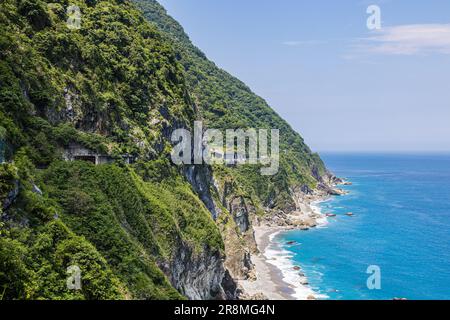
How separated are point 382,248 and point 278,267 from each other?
25488mm

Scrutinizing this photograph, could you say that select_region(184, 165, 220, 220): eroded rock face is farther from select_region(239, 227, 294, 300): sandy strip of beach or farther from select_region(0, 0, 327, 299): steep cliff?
select_region(239, 227, 294, 300): sandy strip of beach

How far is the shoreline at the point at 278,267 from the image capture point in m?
63.7

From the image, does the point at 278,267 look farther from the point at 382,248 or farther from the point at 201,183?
the point at 382,248

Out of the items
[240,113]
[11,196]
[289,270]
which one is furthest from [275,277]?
[240,113]

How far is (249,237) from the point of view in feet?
286

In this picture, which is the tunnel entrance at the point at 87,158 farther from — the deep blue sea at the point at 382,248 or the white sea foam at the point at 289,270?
the deep blue sea at the point at 382,248

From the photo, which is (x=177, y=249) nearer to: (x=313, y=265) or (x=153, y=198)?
(x=153, y=198)

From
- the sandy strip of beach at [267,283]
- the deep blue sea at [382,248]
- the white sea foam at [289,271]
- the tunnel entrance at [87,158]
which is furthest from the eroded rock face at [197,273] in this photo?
the deep blue sea at [382,248]

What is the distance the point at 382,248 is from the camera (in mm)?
89125

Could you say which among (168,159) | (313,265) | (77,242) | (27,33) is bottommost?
(313,265)

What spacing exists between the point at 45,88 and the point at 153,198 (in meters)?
15.0

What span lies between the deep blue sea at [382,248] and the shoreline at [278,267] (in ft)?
6.87

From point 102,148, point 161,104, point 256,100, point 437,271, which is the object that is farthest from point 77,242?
point 256,100

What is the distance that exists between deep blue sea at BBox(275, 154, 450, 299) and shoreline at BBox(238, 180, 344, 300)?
6.87 feet
